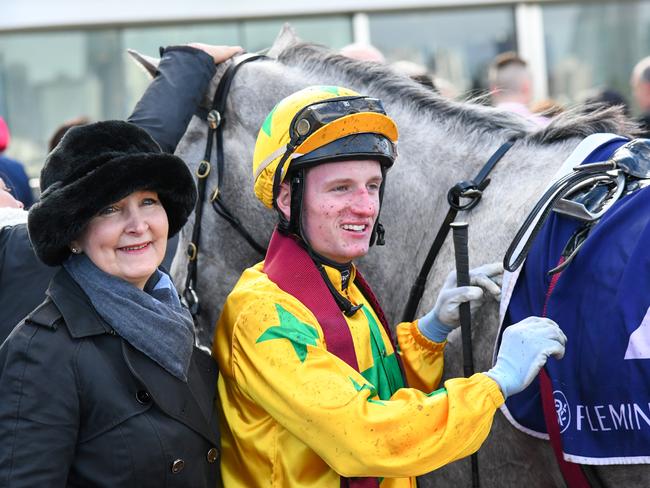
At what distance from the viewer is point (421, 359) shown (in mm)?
2881

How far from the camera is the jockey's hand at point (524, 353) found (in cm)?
233

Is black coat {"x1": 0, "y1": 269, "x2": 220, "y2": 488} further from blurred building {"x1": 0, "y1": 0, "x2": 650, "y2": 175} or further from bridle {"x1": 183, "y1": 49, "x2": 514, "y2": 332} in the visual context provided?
blurred building {"x1": 0, "y1": 0, "x2": 650, "y2": 175}

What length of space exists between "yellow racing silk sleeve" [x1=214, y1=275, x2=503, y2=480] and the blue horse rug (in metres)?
0.28

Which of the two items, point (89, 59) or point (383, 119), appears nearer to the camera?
point (383, 119)

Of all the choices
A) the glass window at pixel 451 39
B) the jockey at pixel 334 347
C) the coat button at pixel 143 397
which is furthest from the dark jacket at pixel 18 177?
the glass window at pixel 451 39

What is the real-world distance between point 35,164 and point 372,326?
8.97 meters

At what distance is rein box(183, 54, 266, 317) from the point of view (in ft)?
11.9

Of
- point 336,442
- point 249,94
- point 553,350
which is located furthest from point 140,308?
point 249,94

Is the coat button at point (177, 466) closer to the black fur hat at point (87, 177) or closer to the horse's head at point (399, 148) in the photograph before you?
the black fur hat at point (87, 177)

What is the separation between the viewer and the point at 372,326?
274 centimetres

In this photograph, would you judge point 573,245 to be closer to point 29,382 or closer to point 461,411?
point 461,411

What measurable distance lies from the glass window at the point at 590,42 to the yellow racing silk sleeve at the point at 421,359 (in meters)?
9.36

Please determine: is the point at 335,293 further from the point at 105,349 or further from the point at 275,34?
the point at 275,34

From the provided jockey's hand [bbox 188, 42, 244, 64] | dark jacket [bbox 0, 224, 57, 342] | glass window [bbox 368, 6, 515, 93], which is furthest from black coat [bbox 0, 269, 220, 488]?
glass window [bbox 368, 6, 515, 93]
